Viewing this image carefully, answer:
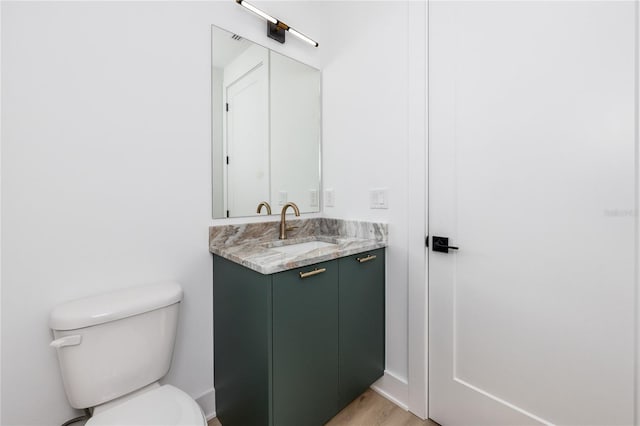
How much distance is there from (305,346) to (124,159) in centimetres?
112

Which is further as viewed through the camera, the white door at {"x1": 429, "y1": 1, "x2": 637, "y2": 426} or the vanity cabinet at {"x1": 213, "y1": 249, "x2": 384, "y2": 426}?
the vanity cabinet at {"x1": 213, "y1": 249, "x2": 384, "y2": 426}

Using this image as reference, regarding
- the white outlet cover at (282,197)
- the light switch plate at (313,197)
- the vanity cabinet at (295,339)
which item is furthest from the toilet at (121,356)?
the light switch plate at (313,197)

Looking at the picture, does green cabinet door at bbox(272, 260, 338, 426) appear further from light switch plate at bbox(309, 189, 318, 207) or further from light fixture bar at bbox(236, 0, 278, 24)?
light fixture bar at bbox(236, 0, 278, 24)

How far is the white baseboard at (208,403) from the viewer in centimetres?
142

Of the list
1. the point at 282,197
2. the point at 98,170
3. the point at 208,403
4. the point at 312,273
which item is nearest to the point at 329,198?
the point at 282,197

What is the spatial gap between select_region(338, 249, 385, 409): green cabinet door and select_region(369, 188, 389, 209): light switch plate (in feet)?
0.86

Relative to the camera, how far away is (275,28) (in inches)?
65.1

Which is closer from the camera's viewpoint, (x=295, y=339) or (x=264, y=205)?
(x=295, y=339)

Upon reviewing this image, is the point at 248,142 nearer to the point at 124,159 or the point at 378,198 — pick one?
the point at 124,159

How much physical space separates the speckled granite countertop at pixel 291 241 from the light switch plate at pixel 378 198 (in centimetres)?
11

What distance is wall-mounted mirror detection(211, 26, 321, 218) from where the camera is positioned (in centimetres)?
147

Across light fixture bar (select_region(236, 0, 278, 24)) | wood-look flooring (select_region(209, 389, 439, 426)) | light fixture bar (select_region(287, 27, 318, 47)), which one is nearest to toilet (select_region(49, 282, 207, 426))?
wood-look flooring (select_region(209, 389, 439, 426))

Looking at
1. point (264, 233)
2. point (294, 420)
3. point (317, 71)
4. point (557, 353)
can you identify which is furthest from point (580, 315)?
point (317, 71)

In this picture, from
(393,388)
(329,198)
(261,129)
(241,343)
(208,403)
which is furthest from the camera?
(329,198)
